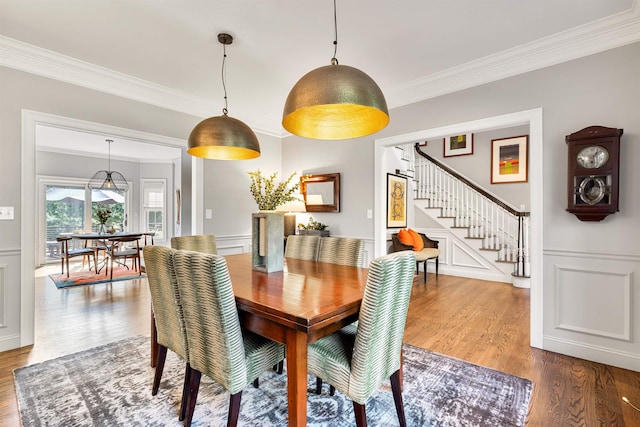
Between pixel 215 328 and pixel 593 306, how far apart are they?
2.82 meters

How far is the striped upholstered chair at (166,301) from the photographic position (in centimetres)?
153

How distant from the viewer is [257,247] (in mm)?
2062

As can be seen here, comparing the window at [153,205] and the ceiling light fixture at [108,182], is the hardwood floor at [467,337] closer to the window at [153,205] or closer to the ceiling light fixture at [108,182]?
the ceiling light fixture at [108,182]

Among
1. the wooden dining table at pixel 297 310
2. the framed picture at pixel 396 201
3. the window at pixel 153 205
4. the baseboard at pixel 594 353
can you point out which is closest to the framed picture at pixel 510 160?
the framed picture at pixel 396 201

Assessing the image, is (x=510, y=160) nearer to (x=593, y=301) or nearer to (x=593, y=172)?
(x=593, y=172)

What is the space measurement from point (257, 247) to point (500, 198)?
539 cm

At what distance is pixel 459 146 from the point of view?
6238 millimetres

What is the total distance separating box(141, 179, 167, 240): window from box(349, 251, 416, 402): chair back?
7619 millimetres

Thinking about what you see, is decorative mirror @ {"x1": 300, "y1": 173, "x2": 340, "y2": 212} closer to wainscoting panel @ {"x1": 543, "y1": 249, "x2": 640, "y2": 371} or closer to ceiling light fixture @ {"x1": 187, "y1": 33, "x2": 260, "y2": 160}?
ceiling light fixture @ {"x1": 187, "y1": 33, "x2": 260, "y2": 160}

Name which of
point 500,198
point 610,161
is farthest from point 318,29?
point 500,198

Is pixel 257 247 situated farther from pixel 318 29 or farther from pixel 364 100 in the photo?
pixel 318 29

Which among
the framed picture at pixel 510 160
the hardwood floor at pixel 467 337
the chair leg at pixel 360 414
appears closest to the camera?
the chair leg at pixel 360 414

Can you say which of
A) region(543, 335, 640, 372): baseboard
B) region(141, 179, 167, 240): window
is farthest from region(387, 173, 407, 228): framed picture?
region(141, 179, 167, 240): window

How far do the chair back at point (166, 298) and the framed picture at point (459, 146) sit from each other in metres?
5.96
